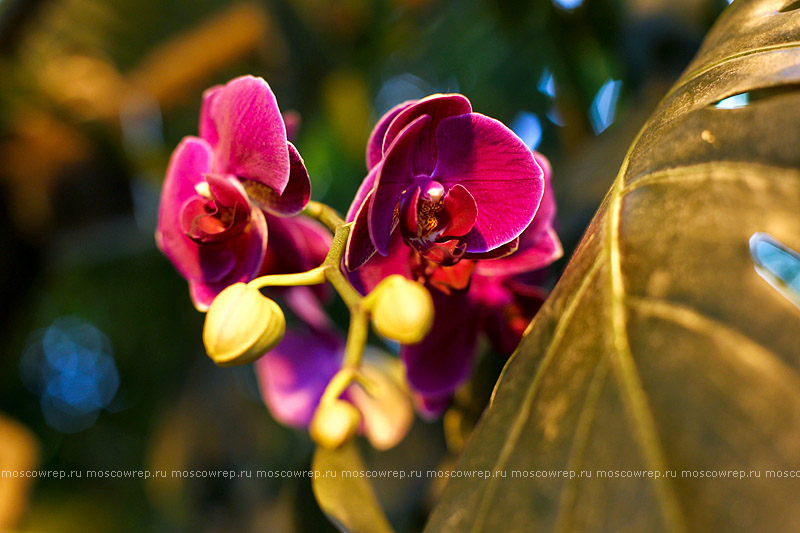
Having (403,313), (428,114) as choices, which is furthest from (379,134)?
(403,313)

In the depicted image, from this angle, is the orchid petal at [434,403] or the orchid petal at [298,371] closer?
the orchid petal at [434,403]

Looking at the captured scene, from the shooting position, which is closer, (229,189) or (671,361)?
(671,361)

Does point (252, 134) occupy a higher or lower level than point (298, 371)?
higher

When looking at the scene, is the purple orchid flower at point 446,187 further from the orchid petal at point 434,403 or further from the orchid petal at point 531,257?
the orchid petal at point 434,403

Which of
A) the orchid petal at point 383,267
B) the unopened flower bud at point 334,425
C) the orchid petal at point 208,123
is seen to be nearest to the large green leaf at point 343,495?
the unopened flower bud at point 334,425

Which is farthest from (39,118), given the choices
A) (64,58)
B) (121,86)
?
(64,58)

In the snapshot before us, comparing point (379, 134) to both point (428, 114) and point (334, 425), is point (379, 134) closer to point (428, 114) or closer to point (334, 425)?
point (428, 114)

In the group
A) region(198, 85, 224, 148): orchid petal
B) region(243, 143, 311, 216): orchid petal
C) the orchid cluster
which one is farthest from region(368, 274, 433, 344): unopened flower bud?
region(198, 85, 224, 148): orchid petal
